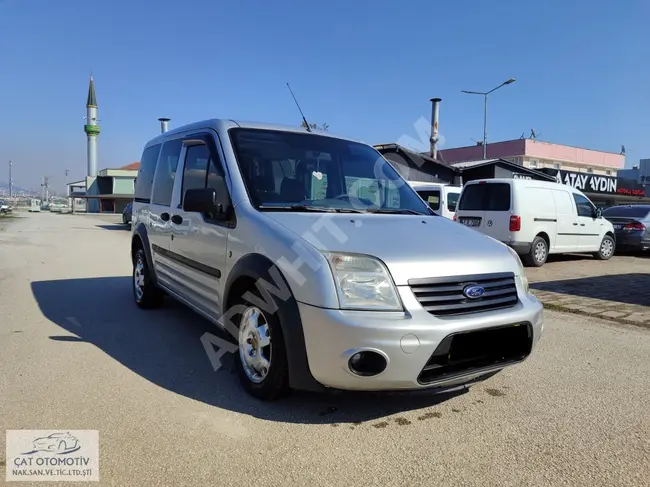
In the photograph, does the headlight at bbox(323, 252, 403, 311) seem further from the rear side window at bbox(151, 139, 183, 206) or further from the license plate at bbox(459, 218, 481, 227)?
the license plate at bbox(459, 218, 481, 227)

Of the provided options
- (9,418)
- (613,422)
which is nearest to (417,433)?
(613,422)

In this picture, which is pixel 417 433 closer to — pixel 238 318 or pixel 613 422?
pixel 613 422

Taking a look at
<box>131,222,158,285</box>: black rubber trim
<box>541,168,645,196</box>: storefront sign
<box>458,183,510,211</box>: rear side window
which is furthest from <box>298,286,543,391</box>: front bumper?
<box>541,168,645,196</box>: storefront sign

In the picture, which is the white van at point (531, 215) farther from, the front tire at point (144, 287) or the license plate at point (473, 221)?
the front tire at point (144, 287)

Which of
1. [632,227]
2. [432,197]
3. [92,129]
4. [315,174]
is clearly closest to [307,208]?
[315,174]

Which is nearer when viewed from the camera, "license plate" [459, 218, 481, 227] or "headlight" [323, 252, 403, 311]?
"headlight" [323, 252, 403, 311]

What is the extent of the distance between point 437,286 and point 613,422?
4.76 feet

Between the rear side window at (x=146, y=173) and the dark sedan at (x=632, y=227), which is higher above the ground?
the rear side window at (x=146, y=173)

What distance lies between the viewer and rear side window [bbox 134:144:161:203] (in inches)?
224

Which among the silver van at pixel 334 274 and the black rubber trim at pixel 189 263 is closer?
the silver van at pixel 334 274

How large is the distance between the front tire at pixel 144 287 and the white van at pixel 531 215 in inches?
288

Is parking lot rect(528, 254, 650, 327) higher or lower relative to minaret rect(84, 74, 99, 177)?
lower

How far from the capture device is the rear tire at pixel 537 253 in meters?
10.5

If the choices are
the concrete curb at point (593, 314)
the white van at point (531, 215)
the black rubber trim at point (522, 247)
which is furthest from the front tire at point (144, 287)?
the black rubber trim at point (522, 247)
